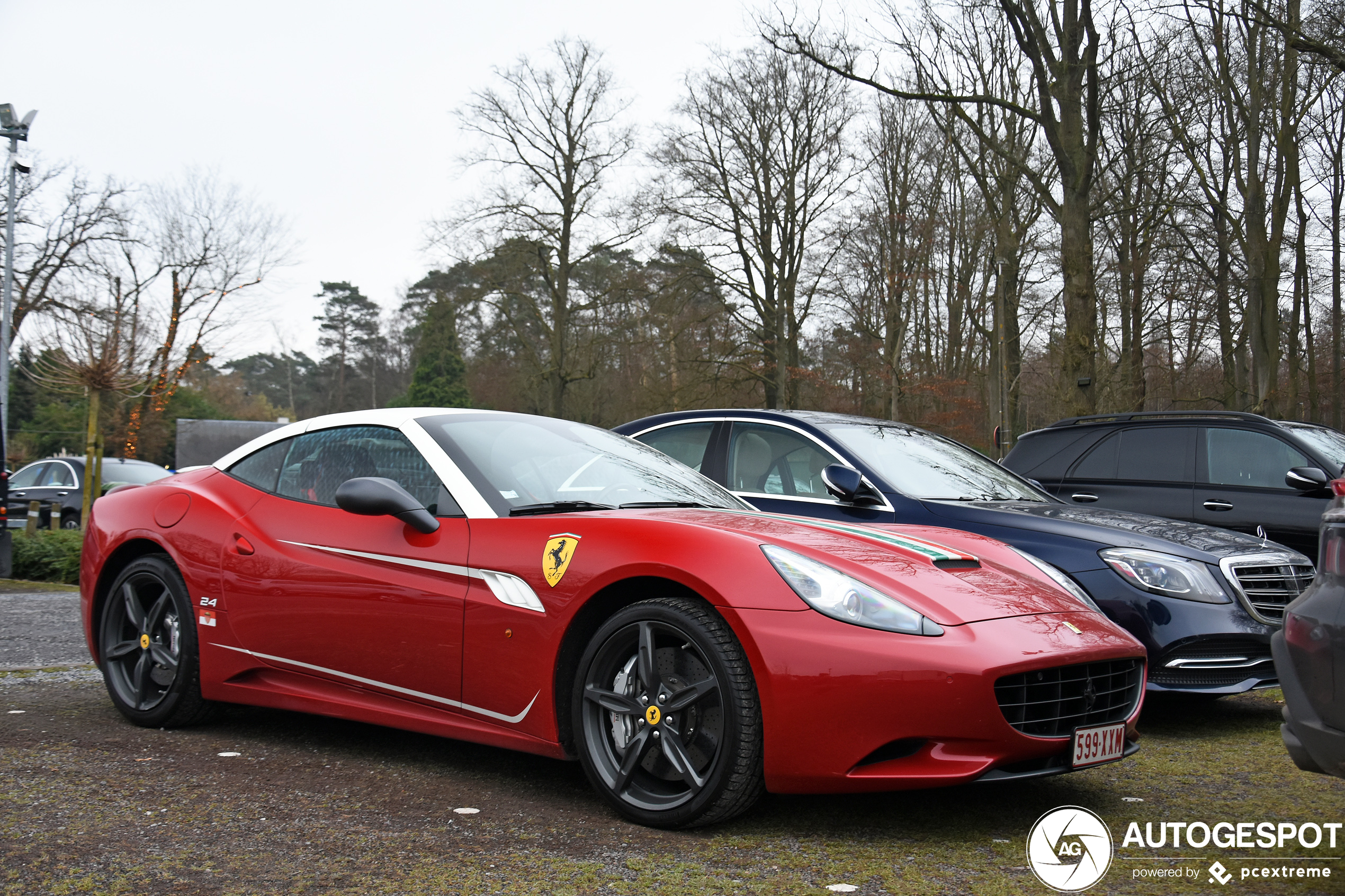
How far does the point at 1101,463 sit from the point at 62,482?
56.7 feet

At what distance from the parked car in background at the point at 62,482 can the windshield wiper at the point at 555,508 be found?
16.6 m

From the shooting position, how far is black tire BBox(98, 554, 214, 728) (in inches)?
185

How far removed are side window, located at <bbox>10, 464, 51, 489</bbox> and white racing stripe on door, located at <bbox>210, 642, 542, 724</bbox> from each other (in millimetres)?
17389

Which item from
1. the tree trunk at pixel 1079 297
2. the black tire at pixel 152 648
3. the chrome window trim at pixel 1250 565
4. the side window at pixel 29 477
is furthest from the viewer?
the side window at pixel 29 477

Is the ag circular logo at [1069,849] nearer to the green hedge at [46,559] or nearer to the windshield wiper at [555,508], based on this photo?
the windshield wiper at [555,508]

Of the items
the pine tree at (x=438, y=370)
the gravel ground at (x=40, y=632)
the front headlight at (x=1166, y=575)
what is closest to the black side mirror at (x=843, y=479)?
the front headlight at (x=1166, y=575)

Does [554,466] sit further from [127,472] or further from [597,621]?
[127,472]

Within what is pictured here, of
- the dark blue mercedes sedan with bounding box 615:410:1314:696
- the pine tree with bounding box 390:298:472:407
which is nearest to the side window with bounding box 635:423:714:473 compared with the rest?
the dark blue mercedes sedan with bounding box 615:410:1314:696

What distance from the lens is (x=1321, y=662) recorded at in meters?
2.84

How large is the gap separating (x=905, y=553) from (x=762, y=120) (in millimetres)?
28963

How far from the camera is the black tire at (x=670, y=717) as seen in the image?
10.7 ft

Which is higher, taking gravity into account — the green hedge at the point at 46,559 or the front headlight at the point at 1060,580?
the front headlight at the point at 1060,580

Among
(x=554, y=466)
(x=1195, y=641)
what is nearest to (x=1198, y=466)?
(x=1195, y=641)

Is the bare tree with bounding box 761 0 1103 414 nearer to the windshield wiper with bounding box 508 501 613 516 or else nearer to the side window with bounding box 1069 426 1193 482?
the side window with bounding box 1069 426 1193 482
